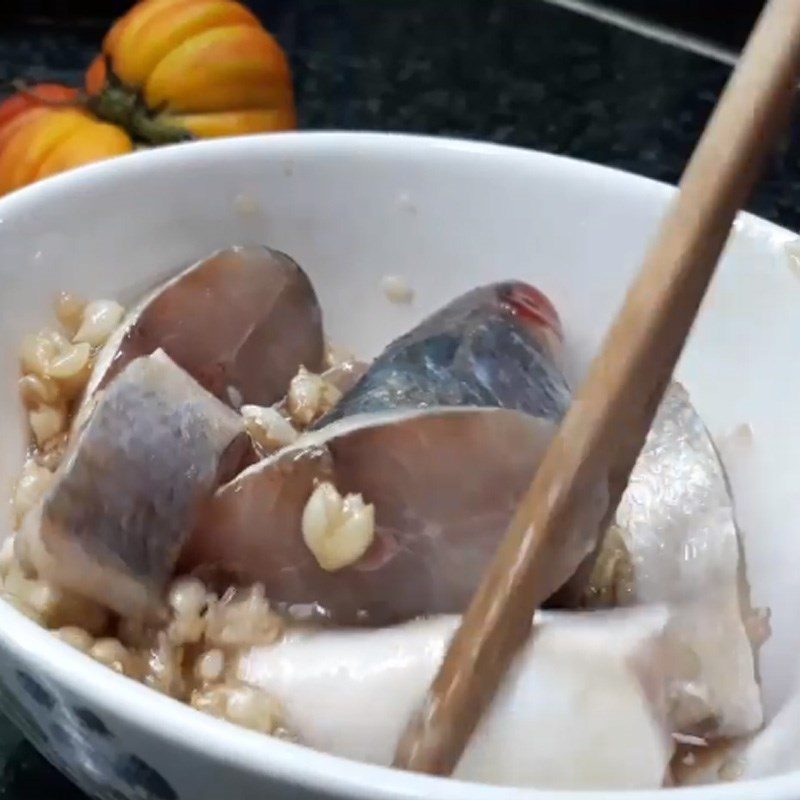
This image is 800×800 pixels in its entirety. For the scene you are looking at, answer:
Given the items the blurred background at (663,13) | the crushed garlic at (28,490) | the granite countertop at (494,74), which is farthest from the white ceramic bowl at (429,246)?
the blurred background at (663,13)

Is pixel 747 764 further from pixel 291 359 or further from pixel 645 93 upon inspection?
pixel 645 93

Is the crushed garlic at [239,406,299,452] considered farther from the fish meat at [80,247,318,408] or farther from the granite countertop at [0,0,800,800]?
the granite countertop at [0,0,800,800]

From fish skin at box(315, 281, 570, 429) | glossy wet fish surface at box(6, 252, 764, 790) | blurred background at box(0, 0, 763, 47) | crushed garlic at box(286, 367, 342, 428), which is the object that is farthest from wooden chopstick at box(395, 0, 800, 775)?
blurred background at box(0, 0, 763, 47)

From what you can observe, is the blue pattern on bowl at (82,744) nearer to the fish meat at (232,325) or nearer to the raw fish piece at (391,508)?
Result: the raw fish piece at (391,508)

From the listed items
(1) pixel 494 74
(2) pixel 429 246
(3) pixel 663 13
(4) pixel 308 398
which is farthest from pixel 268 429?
(3) pixel 663 13

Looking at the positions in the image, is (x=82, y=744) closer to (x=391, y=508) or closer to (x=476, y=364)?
(x=391, y=508)

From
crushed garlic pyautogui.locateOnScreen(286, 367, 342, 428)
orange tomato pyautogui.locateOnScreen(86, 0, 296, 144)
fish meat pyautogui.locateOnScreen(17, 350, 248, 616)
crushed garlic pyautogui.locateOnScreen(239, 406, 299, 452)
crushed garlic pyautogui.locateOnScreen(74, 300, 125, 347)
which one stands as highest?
fish meat pyautogui.locateOnScreen(17, 350, 248, 616)
